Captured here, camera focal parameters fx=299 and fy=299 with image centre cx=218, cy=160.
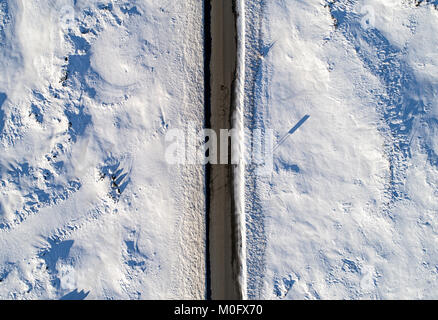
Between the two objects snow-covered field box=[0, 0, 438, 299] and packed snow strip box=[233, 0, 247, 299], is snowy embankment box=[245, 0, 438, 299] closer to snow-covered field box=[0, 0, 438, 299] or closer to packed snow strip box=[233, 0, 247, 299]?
snow-covered field box=[0, 0, 438, 299]

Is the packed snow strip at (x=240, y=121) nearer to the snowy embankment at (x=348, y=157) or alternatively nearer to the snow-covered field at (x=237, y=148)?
the snow-covered field at (x=237, y=148)

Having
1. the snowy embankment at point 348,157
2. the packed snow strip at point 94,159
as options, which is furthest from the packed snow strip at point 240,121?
the packed snow strip at point 94,159

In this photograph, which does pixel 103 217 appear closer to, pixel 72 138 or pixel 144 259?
pixel 144 259

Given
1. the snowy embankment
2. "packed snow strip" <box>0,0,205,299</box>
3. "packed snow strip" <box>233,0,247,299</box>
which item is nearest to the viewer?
the snowy embankment

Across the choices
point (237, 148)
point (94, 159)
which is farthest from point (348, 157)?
point (94, 159)

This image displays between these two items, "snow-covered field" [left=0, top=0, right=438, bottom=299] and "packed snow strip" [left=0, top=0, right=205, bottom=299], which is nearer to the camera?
"snow-covered field" [left=0, top=0, right=438, bottom=299]

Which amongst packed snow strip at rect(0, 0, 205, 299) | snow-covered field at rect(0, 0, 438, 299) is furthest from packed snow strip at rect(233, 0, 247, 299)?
packed snow strip at rect(0, 0, 205, 299)

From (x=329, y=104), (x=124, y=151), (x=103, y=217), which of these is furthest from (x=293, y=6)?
(x=103, y=217)
